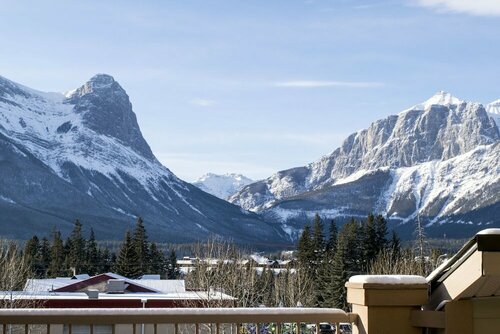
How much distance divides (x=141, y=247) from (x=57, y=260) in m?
7.05

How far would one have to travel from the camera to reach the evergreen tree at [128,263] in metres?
56.6

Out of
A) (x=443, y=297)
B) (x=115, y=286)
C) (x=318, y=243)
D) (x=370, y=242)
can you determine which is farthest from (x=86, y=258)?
(x=443, y=297)

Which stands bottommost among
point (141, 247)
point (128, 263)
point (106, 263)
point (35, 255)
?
point (106, 263)

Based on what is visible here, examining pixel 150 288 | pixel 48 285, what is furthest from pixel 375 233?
pixel 48 285

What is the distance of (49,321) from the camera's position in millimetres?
4867

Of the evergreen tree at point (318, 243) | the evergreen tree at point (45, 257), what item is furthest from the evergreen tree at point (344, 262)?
the evergreen tree at point (45, 257)

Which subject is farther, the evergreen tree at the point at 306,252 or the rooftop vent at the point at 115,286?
the evergreen tree at the point at 306,252

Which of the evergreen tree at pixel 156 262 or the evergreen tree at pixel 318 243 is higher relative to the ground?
the evergreen tree at pixel 318 243

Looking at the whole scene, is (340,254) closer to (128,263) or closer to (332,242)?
(332,242)

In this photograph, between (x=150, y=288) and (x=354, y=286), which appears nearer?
(x=354, y=286)

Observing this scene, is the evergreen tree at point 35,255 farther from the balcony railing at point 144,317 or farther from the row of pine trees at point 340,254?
the balcony railing at point 144,317

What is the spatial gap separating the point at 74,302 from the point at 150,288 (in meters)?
8.83

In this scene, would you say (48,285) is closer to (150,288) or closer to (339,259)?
(150,288)

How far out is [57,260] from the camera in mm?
63344
